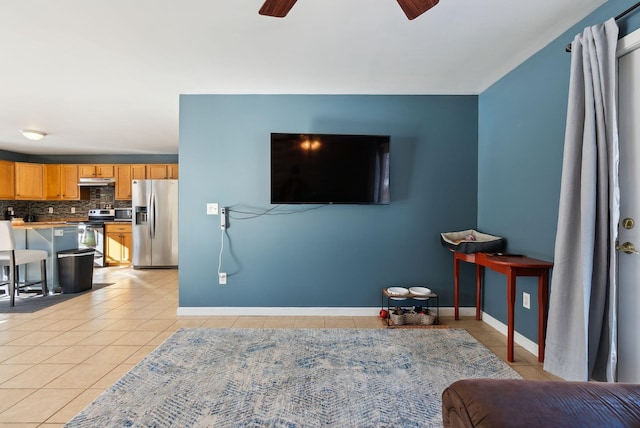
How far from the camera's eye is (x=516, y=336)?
2707 millimetres

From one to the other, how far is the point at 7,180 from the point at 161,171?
2.76m

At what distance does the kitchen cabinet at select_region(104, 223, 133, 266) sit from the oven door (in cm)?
9

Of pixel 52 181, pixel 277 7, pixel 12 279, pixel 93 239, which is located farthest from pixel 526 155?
pixel 52 181

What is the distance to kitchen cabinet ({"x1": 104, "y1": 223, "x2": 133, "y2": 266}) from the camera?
6.34 meters

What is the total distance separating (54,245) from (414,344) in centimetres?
466

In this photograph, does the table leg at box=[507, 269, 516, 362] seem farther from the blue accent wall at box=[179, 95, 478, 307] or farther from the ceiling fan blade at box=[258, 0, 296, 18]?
the ceiling fan blade at box=[258, 0, 296, 18]

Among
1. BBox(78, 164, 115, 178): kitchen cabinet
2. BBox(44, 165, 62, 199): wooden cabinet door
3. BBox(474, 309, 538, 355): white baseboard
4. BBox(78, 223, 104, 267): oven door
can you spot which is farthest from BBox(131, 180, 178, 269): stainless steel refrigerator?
BBox(474, 309, 538, 355): white baseboard

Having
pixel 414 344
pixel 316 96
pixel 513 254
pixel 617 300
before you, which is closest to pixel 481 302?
pixel 513 254

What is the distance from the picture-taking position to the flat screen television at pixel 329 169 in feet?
10.2

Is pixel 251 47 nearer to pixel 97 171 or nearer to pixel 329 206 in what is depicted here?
pixel 329 206

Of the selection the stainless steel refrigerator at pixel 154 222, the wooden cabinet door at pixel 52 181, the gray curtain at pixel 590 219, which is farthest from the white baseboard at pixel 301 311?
the wooden cabinet door at pixel 52 181

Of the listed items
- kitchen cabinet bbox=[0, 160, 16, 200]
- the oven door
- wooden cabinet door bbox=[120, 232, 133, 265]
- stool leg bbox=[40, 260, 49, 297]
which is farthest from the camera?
wooden cabinet door bbox=[120, 232, 133, 265]

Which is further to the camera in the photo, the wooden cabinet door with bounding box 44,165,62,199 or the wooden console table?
the wooden cabinet door with bounding box 44,165,62,199

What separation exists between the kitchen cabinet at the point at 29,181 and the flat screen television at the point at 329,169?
20.1 ft
